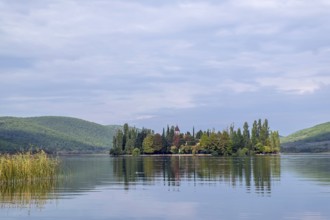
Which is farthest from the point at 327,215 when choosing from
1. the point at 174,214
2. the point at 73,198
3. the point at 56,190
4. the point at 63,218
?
the point at 56,190

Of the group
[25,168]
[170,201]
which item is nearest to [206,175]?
[25,168]

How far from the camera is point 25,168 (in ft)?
184

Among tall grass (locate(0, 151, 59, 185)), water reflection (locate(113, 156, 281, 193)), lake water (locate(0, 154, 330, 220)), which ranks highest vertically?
tall grass (locate(0, 151, 59, 185))

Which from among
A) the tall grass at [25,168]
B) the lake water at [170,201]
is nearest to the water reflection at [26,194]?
the lake water at [170,201]

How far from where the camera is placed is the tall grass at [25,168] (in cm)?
5356

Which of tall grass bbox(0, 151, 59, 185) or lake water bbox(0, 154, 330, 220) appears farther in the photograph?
tall grass bbox(0, 151, 59, 185)

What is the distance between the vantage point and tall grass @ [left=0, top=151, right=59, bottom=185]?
53.6m

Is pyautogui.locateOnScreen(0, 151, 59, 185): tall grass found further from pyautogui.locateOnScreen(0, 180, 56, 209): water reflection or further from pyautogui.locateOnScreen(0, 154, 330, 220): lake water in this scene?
pyautogui.locateOnScreen(0, 154, 330, 220): lake water

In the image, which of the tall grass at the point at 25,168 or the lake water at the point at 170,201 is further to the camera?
the tall grass at the point at 25,168

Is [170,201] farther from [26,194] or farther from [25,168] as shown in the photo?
[25,168]

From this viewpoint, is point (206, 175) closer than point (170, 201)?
No

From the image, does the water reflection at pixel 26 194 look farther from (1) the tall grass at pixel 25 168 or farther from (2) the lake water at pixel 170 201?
(1) the tall grass at pixel 25 168

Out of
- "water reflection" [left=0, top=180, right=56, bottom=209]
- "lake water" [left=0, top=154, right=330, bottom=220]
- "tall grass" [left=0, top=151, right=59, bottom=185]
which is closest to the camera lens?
"lake water" [left=0, top=154, right=330, bottom=220]

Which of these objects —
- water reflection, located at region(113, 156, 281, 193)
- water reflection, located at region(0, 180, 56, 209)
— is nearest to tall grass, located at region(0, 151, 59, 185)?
water reflection, located at region(0, 180, 56, 209)
